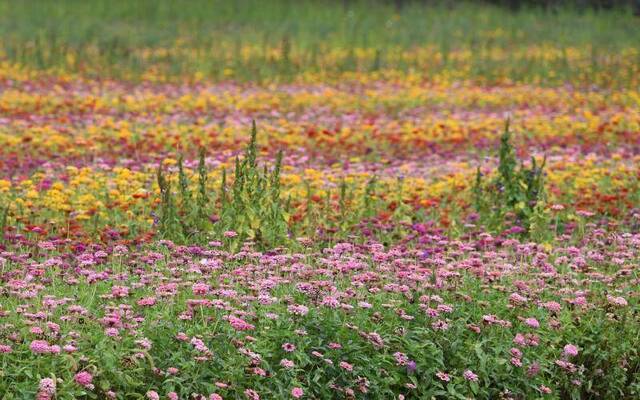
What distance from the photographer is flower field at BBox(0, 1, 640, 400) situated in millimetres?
5934

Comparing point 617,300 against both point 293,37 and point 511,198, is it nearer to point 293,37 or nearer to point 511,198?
point 511,198

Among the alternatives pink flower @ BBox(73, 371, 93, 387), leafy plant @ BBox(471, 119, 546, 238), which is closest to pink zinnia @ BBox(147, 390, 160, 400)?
pink flower @ BBox(73, 371, 93, 387)

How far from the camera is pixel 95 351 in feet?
18.4

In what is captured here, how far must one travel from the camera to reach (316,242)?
28.3 ft

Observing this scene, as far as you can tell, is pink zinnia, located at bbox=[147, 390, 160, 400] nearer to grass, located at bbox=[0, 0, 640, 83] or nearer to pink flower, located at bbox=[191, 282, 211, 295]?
pink flower, located at bbox=[191, 282, 211, 295]

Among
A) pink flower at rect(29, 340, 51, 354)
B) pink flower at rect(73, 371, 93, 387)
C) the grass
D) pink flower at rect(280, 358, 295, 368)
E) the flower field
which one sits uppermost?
pink flower at rect(29, 340, 51, 354)

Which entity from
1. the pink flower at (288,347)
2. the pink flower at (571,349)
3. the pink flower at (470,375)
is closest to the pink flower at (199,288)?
the pink flower at (288,347)

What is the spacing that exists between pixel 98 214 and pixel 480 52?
1506cm

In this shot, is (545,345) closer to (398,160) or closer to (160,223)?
(160,223)

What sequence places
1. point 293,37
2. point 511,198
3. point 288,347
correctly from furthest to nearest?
point 293,37
point 511,198
point 288,347

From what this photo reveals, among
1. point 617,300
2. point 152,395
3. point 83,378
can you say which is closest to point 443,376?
point 617,300

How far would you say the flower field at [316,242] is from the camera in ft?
19.5

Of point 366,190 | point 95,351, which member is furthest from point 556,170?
Result: point 95,351

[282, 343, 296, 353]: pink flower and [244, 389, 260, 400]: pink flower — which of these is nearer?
[244, 389, 260, 400]: pink flower
